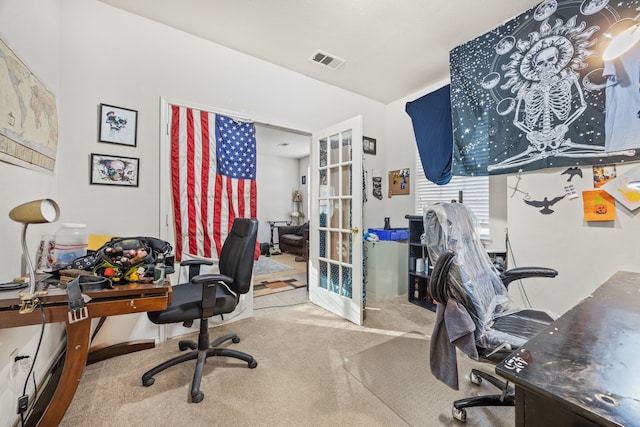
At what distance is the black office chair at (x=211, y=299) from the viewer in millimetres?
1584

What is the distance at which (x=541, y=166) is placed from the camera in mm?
2096

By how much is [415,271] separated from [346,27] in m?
2.70

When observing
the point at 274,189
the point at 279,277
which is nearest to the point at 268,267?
the point at 279,277

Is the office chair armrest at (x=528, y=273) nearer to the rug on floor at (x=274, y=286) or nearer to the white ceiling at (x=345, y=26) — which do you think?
the white ceiling at (x=345, y=26)

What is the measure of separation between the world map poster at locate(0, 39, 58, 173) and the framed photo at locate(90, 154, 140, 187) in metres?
0.27

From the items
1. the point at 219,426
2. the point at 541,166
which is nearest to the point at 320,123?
the point at 541,166

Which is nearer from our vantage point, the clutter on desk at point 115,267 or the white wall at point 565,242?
the clutter on desk at point 115,267

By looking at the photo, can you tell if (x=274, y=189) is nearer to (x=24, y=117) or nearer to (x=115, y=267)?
(x=24, y=117)

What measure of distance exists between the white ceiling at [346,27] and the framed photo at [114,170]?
1256 mm

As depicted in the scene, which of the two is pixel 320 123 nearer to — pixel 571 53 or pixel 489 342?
pixel 571 53

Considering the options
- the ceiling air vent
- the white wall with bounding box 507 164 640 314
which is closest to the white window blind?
the white wall with bounding box 507 164 640 314

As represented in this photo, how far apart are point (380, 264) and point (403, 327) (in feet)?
2.97

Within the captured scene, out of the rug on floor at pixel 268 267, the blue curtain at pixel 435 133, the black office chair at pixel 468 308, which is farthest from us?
the rug on floor at pixel 268 267

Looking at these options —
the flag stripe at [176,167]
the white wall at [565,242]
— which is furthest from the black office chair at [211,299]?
the white wall at [565,242]
